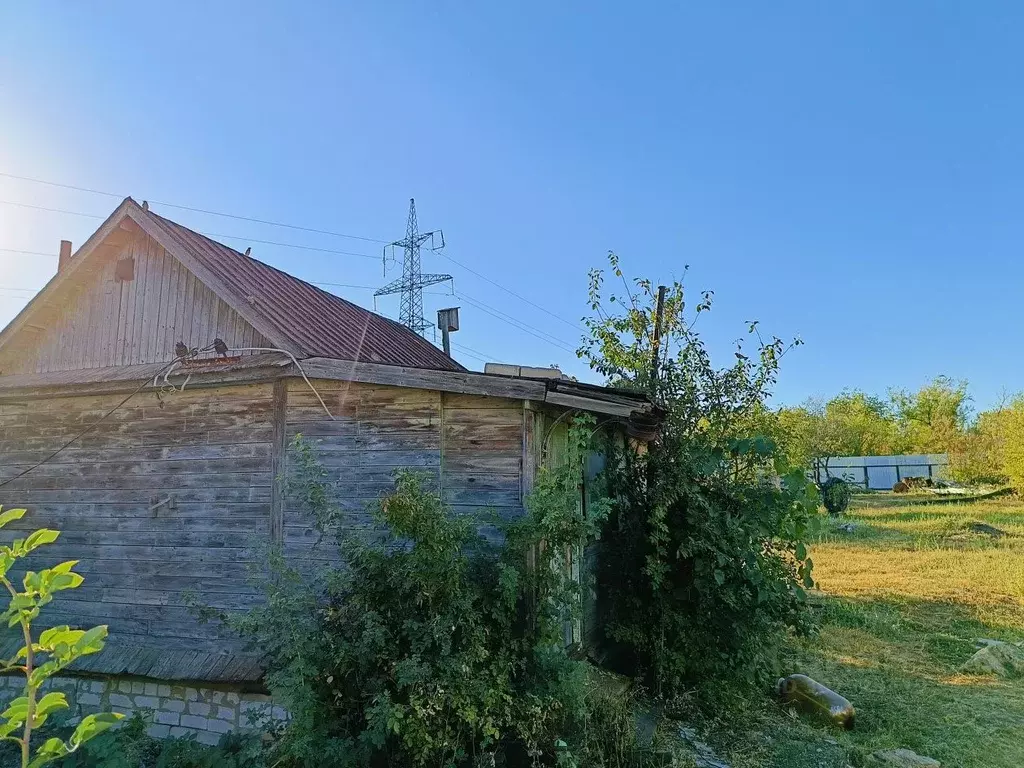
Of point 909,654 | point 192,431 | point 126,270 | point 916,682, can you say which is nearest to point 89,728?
point 192,431

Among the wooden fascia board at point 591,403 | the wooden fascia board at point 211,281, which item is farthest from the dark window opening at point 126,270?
the wooden fascia board at point 591,403

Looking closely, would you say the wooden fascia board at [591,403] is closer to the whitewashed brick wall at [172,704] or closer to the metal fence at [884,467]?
the whitewashed brick wall at [172,704]

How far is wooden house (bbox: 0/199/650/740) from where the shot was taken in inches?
229

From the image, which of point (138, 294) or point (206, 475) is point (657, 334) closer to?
point (206, 475)

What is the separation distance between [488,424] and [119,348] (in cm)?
506

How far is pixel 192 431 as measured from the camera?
276 inches

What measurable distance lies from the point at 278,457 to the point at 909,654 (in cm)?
846

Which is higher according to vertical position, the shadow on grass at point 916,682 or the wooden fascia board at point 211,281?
the wooden fascia board at point 211,281

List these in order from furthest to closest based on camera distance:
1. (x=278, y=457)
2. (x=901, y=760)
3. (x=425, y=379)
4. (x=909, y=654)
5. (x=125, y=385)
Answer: (x=909, y=654)
(x=125, y=385)
(x=278, y=457)
(x=425, y=379)
(x=901, y=760)

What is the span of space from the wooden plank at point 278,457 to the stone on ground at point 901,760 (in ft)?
18.8

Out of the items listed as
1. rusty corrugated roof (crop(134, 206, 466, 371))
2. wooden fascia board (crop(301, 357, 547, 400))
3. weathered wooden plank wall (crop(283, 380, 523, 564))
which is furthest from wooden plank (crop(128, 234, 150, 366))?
wooden fascia board (crop(301, 357, 547, 400))

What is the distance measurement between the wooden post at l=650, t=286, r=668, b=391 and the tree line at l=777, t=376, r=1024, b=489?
20.7 m

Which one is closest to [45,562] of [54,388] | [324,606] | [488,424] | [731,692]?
[54,388]

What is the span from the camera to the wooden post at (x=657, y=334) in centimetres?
821
